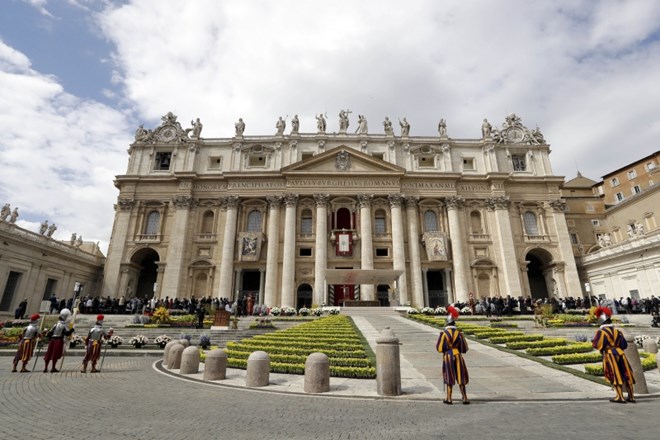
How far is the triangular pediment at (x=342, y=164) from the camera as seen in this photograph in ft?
151

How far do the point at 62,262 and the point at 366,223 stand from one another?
36053 mm

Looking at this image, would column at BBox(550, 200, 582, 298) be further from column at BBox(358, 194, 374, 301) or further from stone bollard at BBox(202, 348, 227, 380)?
stone bollard at BBox(202, 348, 227, 380)

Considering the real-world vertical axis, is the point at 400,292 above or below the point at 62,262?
below

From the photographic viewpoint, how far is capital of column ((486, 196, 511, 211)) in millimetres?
46022

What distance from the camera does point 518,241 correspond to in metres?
45.8

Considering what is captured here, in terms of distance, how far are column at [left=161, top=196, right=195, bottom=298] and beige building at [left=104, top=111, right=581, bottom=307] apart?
140mm

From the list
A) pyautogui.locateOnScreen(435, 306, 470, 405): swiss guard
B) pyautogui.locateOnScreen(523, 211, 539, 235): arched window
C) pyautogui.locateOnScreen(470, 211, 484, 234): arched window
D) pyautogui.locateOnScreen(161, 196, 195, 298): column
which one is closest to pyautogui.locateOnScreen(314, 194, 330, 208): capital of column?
pyautogui.locateOnScreen(161, 196, 195, 298): column

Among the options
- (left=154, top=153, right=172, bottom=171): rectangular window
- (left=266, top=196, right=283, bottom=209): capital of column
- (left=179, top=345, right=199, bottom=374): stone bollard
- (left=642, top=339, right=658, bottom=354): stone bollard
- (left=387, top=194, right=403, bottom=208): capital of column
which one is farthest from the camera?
(left=154, top=153, right=172, bottom=171): rectangular window

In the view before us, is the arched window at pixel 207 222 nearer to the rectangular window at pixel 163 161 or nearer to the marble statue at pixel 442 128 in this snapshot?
the rectangular window at pixel 163 161

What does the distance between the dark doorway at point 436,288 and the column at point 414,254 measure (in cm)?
379

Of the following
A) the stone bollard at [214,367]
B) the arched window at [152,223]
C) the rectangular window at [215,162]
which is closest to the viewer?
the stone bollard at [214,367]

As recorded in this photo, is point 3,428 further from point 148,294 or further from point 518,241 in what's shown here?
point 518,241

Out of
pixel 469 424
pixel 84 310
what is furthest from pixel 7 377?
pixel 84 310

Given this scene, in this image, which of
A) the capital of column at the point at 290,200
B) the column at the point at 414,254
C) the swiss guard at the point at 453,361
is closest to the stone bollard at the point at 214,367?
the swiss guard at the point at 453,361
